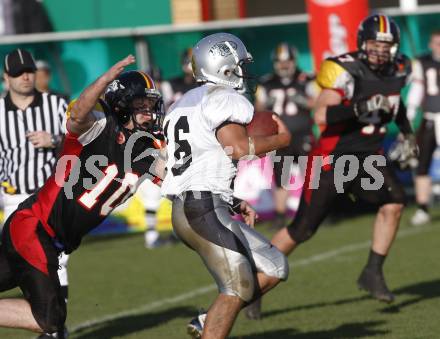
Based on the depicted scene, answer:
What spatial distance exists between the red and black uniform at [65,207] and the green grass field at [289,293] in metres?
1.16

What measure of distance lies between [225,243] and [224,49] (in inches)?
34.2

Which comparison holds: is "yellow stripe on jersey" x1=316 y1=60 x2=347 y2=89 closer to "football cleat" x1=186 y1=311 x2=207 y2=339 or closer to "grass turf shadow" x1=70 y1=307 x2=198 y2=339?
"grass turf shadow" x1=70 y1=307 x2=198 y2=339

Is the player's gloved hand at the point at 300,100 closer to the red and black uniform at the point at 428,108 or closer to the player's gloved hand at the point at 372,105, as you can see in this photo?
the red and black uniform at the point at 428,108

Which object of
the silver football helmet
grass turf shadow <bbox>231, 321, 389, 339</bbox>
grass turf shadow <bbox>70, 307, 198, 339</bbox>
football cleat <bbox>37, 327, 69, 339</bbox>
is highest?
the silver football helmet

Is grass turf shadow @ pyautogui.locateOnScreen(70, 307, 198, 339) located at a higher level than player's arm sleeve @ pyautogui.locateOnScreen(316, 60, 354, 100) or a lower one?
lower

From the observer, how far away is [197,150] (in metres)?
4.88

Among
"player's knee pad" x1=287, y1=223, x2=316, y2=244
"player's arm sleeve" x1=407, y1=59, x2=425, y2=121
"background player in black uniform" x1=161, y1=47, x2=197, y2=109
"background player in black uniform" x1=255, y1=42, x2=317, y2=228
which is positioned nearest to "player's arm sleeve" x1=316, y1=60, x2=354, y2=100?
"player's knee pad" x1=287, y1=223, x2=316, y2=244

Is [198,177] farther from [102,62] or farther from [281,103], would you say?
[102,62]

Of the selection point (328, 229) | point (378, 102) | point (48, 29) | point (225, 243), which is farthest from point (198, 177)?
point (48, 29)

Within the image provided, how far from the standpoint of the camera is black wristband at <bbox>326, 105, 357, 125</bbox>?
6.59m

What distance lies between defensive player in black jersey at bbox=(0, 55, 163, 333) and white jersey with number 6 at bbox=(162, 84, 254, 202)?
342mm

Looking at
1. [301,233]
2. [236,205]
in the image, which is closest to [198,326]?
[236,205]

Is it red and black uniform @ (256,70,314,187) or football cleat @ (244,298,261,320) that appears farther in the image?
red and black uniform @ (256,70,314,187)

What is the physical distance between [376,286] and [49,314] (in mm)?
2208
